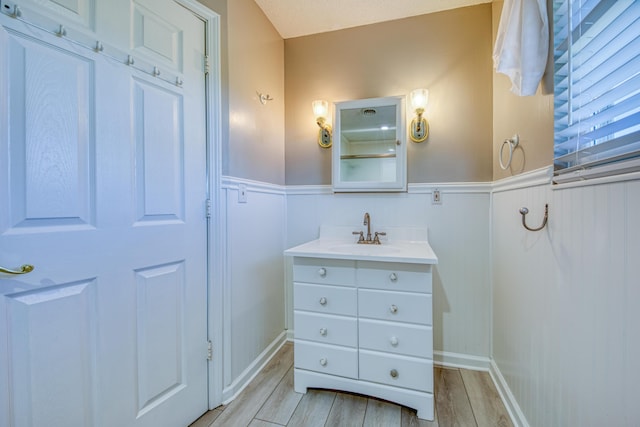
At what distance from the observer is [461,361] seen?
1801 mm

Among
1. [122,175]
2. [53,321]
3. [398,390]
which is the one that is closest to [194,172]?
[122,175]

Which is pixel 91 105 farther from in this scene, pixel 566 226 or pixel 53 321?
pixel 566 226

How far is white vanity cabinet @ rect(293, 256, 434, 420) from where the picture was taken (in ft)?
4.40

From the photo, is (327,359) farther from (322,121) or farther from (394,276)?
(322,121)

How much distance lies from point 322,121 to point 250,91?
0.55 metres

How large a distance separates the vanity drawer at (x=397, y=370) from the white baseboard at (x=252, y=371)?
0.70 metres

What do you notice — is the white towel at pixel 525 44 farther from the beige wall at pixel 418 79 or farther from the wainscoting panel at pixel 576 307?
the beige wall at pixel 418 79

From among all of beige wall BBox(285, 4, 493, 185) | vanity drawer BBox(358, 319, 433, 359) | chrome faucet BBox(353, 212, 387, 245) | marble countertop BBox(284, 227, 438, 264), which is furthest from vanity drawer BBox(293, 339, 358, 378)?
beige wall BBox(285, 4, 493, 185)

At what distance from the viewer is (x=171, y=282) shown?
1.22m

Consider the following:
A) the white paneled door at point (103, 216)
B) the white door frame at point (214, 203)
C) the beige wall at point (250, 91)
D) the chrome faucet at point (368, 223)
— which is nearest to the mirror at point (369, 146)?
the chrome faucet at point (368, 223)

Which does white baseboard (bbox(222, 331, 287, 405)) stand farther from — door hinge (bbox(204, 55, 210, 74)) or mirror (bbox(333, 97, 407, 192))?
door hinge (bbox(204, 55, 210, 74))

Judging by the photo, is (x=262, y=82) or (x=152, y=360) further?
(x=262, y=82)

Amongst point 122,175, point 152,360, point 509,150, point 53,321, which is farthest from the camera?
point 509,150

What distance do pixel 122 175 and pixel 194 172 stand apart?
33 centimetres
